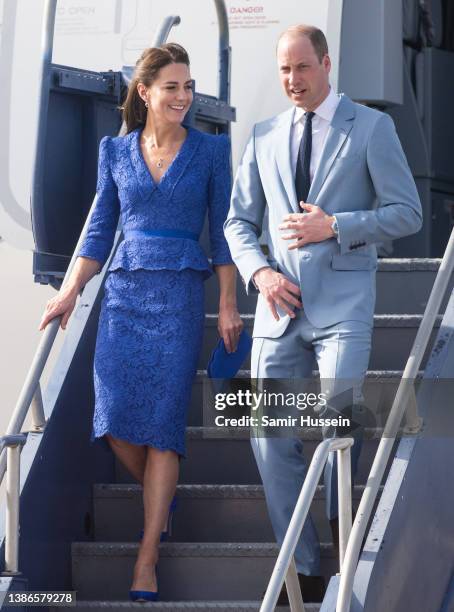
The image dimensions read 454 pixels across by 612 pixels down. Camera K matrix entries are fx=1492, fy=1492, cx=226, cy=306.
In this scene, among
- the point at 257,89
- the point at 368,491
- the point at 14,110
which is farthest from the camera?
the point at 14,110

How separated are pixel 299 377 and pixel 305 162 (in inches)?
26.0

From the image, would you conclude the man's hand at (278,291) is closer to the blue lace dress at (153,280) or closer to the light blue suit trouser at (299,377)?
the light blue suit trouser at (299,377)

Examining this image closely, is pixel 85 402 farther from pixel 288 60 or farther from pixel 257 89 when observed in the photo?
pixel 257 89

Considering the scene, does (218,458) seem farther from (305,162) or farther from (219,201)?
(305,162)

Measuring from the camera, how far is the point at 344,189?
14.8ft

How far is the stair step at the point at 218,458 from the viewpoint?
536 centimetres

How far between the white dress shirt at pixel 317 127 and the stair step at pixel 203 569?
4.09ft

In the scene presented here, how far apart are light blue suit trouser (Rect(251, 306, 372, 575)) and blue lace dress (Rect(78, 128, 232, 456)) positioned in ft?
1.28

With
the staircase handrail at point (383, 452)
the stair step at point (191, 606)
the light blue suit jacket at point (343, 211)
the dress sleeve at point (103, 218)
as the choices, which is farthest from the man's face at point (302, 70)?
the stair step at point (191, 606)

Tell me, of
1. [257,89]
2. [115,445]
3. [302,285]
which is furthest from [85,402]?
[257,89]

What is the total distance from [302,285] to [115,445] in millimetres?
896

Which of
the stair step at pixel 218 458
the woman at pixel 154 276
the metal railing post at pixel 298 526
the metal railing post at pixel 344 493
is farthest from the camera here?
the stair step at pixel 218 458

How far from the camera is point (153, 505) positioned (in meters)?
4.81

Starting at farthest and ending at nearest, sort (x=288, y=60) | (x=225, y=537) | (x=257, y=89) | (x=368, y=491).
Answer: (x=257, y=89) → (x=225, y=537) → (x=288, y=60) → (x=368, y=491)
